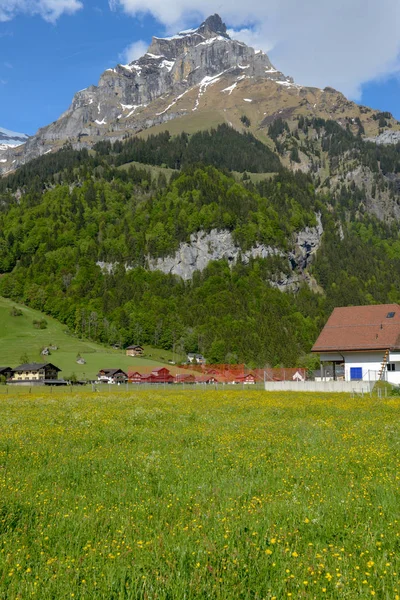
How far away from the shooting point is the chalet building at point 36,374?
409 ft

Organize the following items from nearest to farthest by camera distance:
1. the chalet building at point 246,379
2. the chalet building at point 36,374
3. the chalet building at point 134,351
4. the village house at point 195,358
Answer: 1. the chalet building at point 246,379
2. the chalet building at point 36,374
3. the village house at point 195,358
4. the chalet building at point 134,351

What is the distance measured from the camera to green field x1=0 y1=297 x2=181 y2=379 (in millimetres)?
138000

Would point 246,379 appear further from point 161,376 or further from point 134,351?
point 134,351

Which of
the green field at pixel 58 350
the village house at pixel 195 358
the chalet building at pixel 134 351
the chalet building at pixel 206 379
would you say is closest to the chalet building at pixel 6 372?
the green field at pixel 58 350

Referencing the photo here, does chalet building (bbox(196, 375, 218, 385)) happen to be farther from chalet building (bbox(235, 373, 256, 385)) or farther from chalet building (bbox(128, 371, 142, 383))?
chalet building (bbox(128, 371, 142, 383))

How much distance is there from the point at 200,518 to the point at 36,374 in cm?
12781

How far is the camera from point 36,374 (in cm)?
12638

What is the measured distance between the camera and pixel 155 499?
8.88 metres

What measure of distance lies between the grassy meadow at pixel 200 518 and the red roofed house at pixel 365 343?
43672 millimetres

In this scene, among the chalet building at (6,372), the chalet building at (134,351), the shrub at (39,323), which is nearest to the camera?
the chalet building at (6,372)

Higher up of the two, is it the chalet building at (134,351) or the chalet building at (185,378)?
the chalet building at (134,351)

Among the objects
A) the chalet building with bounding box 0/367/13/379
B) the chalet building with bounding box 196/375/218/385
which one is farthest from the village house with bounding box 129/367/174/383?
the chalet building with bounding box 0/367/13/379

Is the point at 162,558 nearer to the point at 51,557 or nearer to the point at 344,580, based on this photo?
the point at 51,557

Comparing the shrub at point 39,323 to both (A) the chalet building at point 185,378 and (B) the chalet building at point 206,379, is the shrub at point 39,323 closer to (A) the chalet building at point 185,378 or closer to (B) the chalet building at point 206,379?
(A) the chalet building at point 185,378
